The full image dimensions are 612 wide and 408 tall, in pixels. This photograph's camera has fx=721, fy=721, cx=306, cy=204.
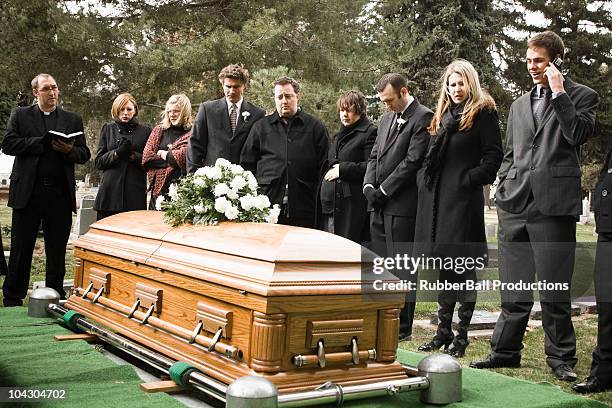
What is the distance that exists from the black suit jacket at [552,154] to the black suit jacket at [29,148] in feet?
12.7

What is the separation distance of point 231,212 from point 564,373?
2.26 metres

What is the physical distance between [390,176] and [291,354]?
239 cm

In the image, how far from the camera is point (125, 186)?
693cm

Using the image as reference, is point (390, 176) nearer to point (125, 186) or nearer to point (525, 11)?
point (125, 186)

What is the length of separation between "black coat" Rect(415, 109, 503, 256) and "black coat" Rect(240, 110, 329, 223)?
1.16 m

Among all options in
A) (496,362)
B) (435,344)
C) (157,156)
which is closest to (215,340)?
(496,362)

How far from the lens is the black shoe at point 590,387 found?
411 centimetres

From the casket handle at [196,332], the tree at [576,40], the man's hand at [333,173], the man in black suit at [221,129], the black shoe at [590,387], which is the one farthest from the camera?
the tree at [576,40]

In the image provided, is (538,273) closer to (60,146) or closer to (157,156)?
(157,156)

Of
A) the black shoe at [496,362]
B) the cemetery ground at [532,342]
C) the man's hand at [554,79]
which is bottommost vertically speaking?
the cemetery ground at [532,342]

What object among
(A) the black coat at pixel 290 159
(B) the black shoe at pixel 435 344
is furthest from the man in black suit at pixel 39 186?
(B) the black shoe at pixel 435 344

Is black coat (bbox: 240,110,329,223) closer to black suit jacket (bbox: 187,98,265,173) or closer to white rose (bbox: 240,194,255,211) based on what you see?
black suit jacket (bbox: 187,98,265,173)

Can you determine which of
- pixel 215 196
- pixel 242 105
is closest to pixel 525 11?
pixel 242 105

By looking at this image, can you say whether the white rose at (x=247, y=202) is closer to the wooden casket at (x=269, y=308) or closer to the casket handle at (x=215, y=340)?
the wooden casket at (x=269, y=308)
